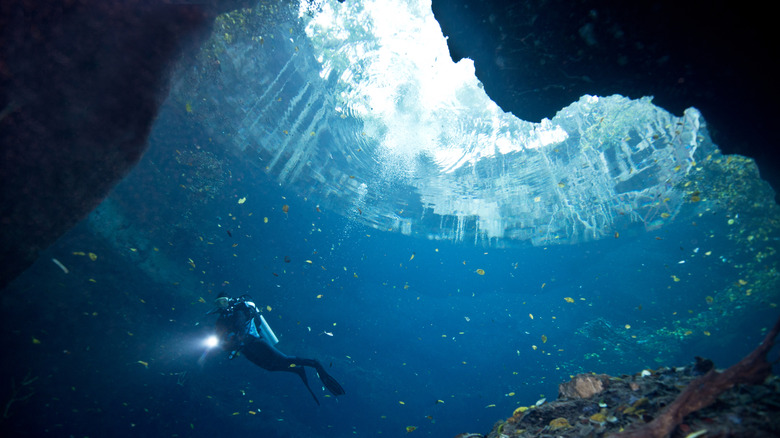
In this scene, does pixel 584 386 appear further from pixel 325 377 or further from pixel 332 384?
pixel 325 377

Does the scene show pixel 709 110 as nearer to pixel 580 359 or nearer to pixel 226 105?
pixel 226 105

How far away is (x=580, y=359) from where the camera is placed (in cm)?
3391

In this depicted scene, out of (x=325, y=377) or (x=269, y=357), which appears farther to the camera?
(x=269, y=357)

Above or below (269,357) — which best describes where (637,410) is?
below

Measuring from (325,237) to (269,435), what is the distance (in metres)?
18.4

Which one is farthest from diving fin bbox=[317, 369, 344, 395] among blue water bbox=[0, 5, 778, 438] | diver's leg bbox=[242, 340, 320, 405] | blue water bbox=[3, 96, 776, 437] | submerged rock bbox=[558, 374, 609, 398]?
submerged rock bbox=[558, 374, 609, 398]

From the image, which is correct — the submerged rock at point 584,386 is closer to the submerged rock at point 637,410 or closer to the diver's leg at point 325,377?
the submerged rock at point 637,410

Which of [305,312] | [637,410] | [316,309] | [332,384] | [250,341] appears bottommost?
[637,410]

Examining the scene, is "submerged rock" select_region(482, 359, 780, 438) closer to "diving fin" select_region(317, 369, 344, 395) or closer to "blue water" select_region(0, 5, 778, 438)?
"blue water" select_region(0, 5, 778, 438)

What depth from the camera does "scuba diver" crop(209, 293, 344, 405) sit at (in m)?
9.90

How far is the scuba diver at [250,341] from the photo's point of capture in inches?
390

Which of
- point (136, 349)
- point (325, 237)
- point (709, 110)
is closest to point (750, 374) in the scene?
point (709, 110)

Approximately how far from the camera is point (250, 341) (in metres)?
10.3

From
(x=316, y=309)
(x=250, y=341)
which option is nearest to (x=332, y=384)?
(x=250, y=341)
